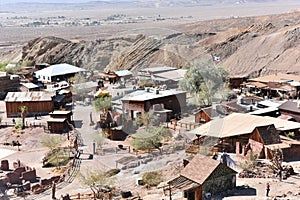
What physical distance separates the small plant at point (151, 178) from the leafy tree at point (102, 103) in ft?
23.3

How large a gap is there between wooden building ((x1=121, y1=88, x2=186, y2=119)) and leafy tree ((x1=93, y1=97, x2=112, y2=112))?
69 centimetres

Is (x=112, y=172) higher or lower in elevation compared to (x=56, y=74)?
lower

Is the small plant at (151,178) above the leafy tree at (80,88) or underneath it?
underneath

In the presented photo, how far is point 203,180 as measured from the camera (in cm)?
1202

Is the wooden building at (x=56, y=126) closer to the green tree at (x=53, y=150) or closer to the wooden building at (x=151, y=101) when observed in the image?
the green tree at (x=53, y=150)

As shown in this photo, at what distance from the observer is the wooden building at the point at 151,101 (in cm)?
1909

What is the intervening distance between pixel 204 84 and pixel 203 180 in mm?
9766

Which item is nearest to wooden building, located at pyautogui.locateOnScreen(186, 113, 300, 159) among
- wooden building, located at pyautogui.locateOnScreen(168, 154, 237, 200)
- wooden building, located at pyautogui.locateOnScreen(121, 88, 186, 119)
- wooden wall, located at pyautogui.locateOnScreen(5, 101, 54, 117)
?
wooden building, located at pyautogui.locateOnScreen(121, 88, 186, 119)

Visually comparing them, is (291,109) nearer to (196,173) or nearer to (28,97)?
(196,173)

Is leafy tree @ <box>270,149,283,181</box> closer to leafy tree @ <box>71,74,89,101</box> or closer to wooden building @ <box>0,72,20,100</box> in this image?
leafy tree @ <box>71,74,89,101</box>

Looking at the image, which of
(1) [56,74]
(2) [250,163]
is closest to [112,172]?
(2) [250,163]

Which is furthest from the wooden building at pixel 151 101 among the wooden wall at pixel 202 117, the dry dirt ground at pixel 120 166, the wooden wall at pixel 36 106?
the wooden wall at pixel 36 106

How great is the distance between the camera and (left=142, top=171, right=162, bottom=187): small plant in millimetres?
13542

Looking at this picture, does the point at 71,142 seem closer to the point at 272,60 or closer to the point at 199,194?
the point at 199,194
